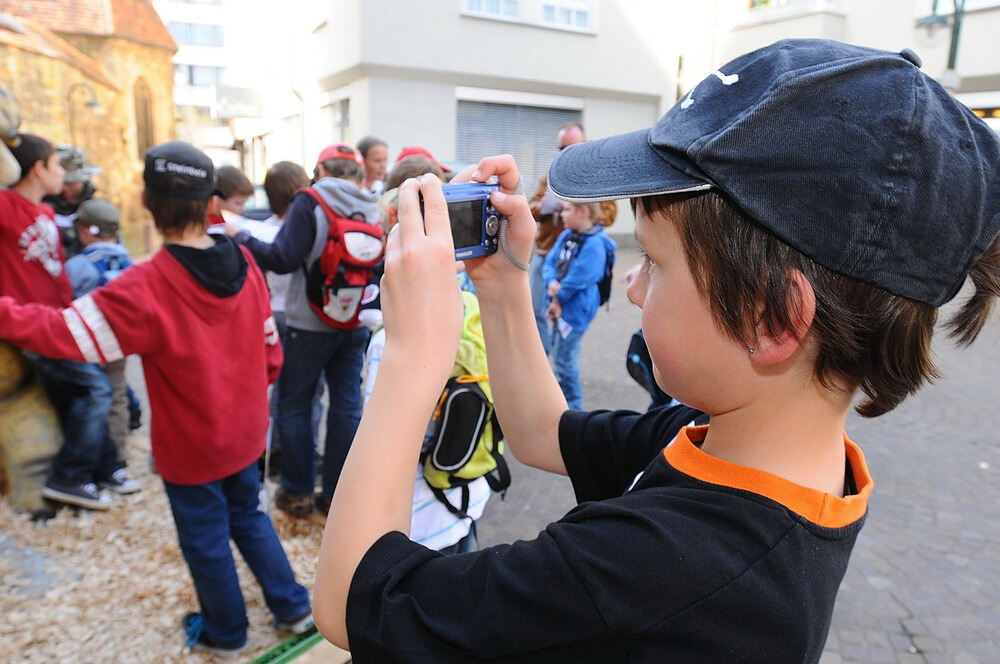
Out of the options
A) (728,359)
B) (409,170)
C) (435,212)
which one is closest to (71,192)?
(409,170)

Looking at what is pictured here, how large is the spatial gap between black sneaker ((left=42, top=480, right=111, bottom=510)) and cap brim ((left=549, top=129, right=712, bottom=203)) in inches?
151

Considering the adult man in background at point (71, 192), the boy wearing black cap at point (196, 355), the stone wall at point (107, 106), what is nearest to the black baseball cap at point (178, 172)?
the boy wearing black cap at point (196, 355)

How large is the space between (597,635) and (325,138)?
18146mm

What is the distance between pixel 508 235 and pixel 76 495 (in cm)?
359

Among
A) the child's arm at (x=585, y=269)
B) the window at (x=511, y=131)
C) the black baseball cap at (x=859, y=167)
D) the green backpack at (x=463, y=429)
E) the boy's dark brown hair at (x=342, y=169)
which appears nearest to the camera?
the black baseball cap at (x=859, y=167)

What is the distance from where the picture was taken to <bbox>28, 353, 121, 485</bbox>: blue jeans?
3.85 m

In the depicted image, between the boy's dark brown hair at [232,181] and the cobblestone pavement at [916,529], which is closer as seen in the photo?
the cobblestone pavement at [916,529]

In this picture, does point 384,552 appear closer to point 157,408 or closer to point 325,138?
point 157,408

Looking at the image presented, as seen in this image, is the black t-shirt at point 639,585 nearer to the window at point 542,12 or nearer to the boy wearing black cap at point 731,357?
the boy wearing black cap at point 731,357

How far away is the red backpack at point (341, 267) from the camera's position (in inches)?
145

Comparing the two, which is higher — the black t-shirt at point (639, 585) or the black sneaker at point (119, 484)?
the black t-shirt at point (639, 585)

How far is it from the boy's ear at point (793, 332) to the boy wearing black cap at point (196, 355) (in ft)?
7.20

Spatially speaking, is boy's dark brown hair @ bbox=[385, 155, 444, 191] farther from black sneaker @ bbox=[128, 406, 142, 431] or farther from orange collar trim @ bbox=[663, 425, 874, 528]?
black sneaker @ bbox=[128, 406, 142, 431]

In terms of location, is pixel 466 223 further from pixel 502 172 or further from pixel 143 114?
pixel 143 114
